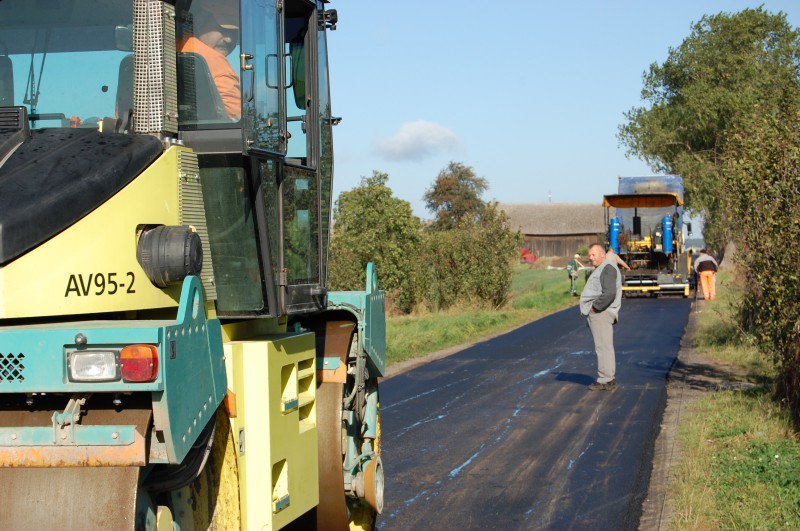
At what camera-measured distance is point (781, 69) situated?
48062 mm

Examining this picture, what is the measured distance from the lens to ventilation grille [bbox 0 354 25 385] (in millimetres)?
3336

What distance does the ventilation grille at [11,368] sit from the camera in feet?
10.9

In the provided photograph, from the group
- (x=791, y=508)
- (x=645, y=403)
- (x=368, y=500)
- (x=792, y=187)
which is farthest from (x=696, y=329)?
(x=368, y=500)

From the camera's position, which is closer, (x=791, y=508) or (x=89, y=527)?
(x=89, y=527)

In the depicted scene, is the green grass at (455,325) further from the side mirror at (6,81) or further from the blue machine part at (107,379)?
the blue machine part at (107,379)

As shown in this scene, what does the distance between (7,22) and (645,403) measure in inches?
357

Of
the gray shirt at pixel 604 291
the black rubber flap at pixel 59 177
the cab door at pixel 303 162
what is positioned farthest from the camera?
the gray shirt at pixel 604 291

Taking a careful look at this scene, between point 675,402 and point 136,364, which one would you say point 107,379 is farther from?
point 675,402

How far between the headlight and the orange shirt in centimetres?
146

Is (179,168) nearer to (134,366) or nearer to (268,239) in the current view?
(268,239)

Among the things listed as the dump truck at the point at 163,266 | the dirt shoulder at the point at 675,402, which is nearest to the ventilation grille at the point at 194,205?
the dump truck at the point at 163,266

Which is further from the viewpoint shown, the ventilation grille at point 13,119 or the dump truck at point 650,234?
the dump truck at point 650,234

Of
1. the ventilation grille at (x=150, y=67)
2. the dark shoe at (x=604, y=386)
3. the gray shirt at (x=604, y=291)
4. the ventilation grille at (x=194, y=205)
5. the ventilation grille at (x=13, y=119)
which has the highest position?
the ventilation grille at (x=150, y=67)

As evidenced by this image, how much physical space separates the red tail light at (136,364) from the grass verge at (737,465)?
4.43 meters
